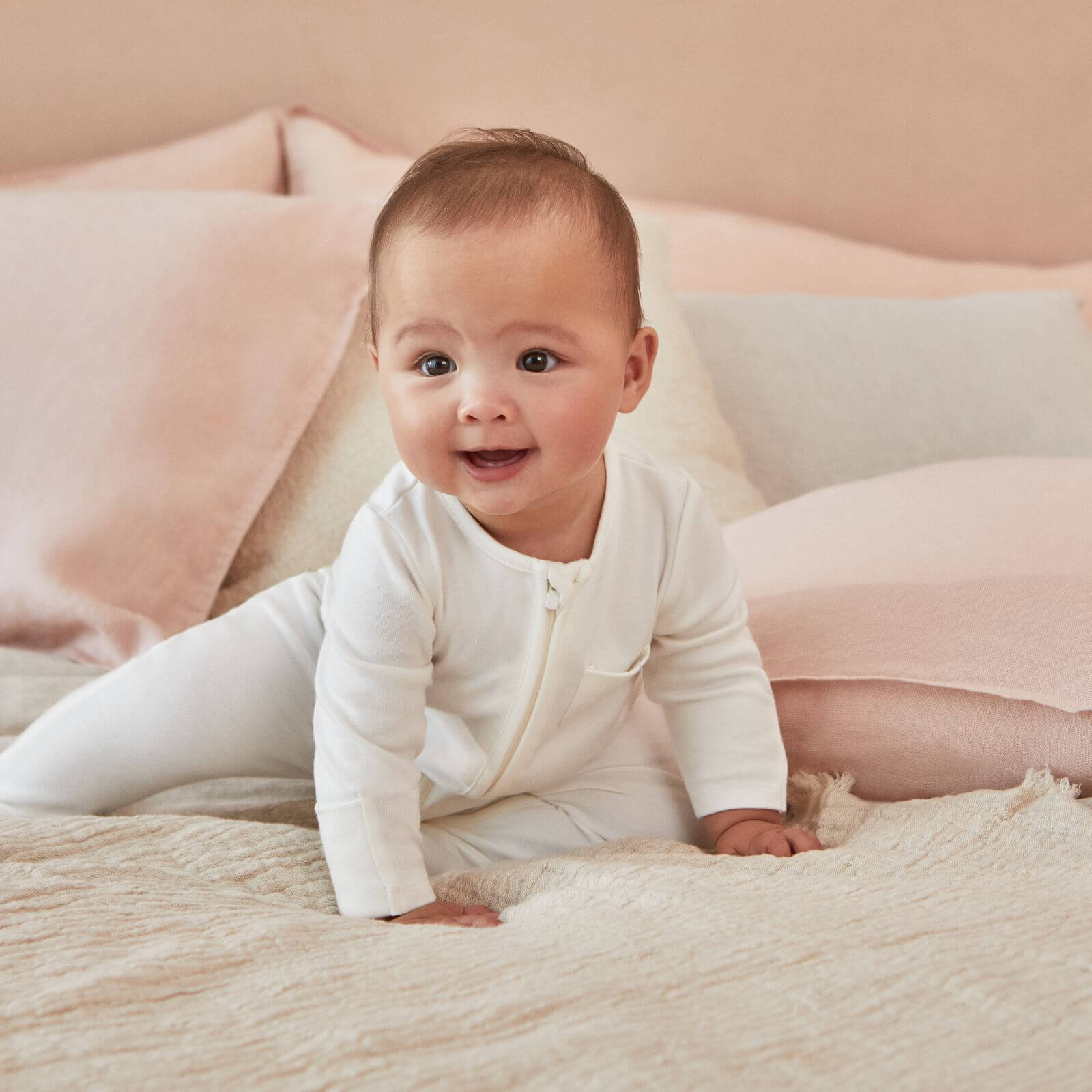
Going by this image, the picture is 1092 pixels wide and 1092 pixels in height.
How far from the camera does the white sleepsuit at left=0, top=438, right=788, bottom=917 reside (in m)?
0.77

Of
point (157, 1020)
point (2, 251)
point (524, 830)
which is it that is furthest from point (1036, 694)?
point (2, 251)

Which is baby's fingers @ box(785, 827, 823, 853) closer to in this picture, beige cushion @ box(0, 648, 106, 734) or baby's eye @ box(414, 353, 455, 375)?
baby's eye @ box(414, 353, 455, 375)

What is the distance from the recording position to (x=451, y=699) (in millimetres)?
837

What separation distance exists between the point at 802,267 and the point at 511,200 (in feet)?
3.81

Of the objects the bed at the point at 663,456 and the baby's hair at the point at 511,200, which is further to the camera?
the baby's hair at the point at 511,200

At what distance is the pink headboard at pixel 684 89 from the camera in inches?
66.6

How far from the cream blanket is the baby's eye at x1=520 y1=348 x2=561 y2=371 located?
12.6 inches

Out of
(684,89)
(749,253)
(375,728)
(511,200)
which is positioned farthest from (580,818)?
(684,89)

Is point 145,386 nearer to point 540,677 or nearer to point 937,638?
point 540,677

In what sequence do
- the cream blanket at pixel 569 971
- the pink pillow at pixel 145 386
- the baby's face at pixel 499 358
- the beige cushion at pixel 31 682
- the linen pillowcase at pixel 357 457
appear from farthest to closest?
1. the linen pillowcase at pixel 357 457
2. the pink pillow at pixel 145 386
3. the beige cushion at pixel 31 682
4. the baby's face at pixel 499 358
5. the cream blanket at pixel 569 971

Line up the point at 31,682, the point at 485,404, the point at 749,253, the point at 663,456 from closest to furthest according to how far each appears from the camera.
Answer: the point at 485,404
the point at 31,682
the point at 663,456
the point at 749,253

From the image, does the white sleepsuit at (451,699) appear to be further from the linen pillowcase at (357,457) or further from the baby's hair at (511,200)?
the linen pillowcase at (357,457)

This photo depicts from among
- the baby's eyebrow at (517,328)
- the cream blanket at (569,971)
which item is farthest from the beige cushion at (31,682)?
the baby's eyebrow at (517,328)

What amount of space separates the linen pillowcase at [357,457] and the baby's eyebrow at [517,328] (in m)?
0.47
